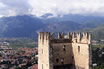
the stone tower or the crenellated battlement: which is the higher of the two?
the crenellated battlement

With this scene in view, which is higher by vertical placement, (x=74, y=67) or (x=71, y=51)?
(x=71, y=51)

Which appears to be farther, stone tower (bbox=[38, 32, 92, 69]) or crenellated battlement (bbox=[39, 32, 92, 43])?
stone tower (bbox=[38, 32, 92, 69])

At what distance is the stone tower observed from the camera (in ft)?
85.7

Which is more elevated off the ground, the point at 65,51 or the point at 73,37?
the point at 73,37

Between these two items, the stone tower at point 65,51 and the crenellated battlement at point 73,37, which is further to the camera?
the stone tower at point 65,51

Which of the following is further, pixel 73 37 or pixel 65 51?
pixel 73 37

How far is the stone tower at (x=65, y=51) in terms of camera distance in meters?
26.1

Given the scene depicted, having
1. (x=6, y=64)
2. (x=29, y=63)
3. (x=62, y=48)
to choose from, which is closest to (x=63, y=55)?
(x=62, y=48)

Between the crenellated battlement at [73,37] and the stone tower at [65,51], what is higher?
the crenellated battlement at [73,37]

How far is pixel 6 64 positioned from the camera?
12412 centimetres

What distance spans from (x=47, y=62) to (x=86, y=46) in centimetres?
570

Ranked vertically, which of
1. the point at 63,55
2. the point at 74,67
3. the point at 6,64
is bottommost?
the point at 6,64

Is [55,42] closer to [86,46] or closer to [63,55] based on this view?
[63,55]

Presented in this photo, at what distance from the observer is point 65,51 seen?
28.2 m
